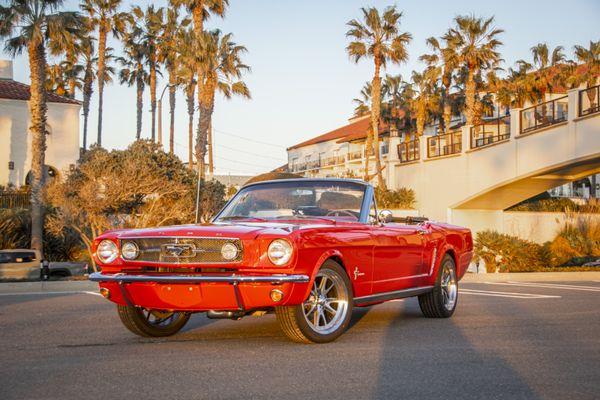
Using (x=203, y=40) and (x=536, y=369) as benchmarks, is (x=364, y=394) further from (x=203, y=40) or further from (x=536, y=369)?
(x=203, y=40)

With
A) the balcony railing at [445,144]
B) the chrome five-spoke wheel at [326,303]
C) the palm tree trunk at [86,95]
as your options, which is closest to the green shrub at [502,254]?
the balcony railing at [445,144]

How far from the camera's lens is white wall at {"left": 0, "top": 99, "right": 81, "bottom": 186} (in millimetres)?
44531

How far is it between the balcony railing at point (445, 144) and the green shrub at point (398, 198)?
2398 millimetres

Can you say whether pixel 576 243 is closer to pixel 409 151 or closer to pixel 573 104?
pixel 573 104

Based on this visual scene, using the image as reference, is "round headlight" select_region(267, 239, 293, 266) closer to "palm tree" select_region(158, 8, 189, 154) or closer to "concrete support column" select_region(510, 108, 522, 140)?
"concrete support column" select_region(510, 108, 522, 140)

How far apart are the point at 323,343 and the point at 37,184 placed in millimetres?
22486

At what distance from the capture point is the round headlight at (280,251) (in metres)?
6.63

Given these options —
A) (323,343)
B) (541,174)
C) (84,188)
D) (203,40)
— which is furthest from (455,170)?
(323,343)

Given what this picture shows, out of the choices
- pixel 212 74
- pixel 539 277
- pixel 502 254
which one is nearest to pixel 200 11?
pixel 212 74

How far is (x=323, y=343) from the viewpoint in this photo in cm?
709

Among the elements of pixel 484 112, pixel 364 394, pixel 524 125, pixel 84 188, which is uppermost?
pixel 484 112

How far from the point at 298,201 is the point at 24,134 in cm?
4020

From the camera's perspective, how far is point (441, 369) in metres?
5.96

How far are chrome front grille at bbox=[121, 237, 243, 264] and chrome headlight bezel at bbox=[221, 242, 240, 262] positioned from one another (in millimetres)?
17
